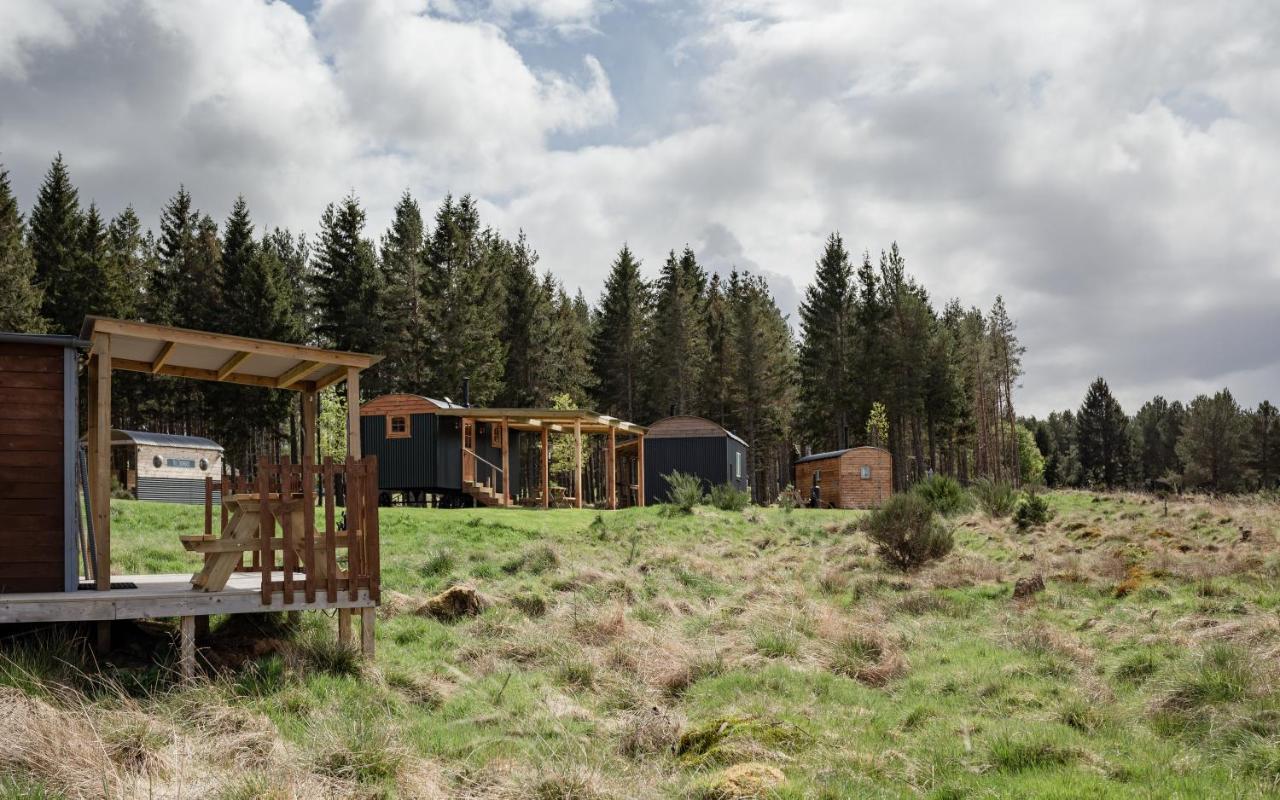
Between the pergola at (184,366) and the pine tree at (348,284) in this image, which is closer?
the pergola at (184,366)

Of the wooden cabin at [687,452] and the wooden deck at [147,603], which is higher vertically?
the wooden cabin at [687,452]

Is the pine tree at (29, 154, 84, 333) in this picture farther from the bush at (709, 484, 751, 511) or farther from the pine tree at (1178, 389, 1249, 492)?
the pine tree at (1178, 389, 1249, 492)

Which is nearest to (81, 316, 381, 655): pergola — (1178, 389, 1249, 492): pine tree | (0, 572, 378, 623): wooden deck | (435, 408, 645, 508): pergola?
(0, 572, 378, 623): wooden deck

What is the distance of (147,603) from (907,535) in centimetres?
1094

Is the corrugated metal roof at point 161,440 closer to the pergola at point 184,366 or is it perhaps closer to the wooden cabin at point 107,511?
the pergola at point 184,366

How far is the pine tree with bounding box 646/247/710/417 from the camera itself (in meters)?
46.4

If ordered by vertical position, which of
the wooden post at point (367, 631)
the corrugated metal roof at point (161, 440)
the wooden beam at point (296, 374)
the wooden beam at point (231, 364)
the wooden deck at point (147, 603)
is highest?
the corrugated metal roof at point (161, 440)

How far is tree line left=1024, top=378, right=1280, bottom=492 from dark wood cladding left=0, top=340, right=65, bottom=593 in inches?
2373

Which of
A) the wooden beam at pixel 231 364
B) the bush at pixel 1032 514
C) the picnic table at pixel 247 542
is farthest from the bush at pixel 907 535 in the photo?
the wooden beam at pixel 231 364

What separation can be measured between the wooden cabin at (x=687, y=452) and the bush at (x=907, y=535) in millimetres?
17645

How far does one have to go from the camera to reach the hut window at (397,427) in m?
27.5

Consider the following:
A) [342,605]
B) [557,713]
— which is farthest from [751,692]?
[342,605]

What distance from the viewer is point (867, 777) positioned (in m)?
5.54

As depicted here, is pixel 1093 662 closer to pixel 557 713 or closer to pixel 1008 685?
pixel 1008 685
